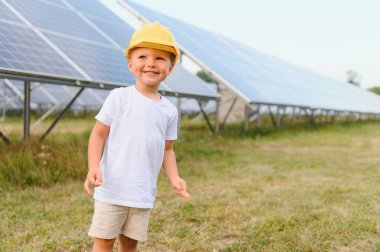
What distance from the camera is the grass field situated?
349 cm

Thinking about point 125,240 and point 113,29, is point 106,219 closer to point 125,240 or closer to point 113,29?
point 125,240

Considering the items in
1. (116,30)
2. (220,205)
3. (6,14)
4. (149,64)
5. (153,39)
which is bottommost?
(220,205)

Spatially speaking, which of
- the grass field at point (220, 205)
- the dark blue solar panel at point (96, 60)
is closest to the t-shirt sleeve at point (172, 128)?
the grass field at point (220, 205)

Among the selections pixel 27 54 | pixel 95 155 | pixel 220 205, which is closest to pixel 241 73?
pixel 27 54

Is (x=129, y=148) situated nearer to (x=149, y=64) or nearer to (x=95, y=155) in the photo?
(x=95, y=155)

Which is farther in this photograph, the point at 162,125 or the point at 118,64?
the point at 118,64

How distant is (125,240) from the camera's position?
8.39 feet

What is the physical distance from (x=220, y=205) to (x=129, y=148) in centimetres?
243

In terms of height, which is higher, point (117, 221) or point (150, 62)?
point (150, 62)

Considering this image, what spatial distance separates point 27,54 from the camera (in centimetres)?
589

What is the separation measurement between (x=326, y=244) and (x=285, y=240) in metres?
0.29

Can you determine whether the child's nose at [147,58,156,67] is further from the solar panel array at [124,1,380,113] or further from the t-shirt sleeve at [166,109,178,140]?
the solar panel array at [124,1,380,113]

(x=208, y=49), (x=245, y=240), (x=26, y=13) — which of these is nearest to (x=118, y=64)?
(x=26, y=13)

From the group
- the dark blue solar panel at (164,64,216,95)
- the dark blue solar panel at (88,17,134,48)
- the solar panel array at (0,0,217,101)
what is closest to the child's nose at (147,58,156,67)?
the solar panel array at (0,0,217,101)
